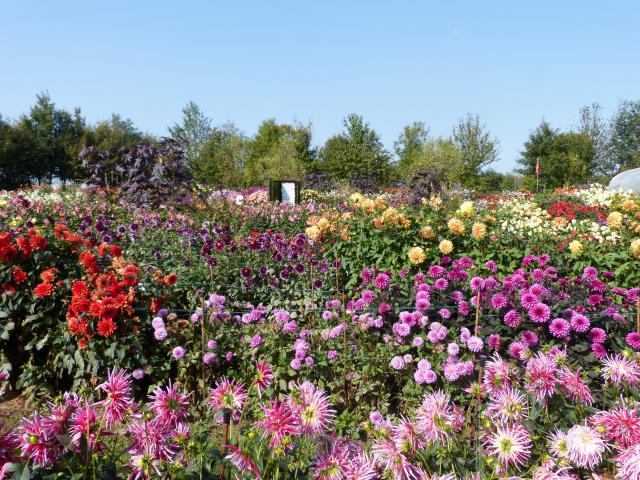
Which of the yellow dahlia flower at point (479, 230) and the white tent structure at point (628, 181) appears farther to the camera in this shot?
the white tent structure at point (628, 181)

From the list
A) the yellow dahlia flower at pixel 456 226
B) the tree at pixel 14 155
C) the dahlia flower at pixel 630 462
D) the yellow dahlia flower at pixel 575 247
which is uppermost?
the tree at pixel 14 155

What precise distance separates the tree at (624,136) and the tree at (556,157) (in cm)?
1353

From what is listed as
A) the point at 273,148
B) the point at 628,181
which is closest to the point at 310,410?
the point at 628,181

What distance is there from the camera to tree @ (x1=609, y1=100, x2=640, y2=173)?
41.0m

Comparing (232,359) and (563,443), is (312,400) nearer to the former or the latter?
(563,443)

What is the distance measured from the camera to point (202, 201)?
8.30 metres

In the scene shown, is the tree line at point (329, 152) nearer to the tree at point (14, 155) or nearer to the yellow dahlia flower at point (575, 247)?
the tree at point (14, 155)

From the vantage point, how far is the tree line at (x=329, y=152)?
24.9 meters

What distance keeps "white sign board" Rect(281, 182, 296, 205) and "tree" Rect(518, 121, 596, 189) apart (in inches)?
673

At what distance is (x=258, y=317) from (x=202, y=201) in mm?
5435

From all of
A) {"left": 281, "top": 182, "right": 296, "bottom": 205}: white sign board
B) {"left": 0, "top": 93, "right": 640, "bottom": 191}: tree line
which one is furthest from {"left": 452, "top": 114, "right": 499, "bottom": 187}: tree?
{"left": 281, "top": 182, "right": 296, "bottom": 205}: white sign board

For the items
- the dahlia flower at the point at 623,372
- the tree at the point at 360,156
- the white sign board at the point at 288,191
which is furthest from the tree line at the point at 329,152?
the dahlia flower at the point at 623,372

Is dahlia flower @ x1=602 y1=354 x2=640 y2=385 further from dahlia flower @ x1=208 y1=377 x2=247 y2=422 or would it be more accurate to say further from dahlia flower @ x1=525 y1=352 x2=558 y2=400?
dahlia flower @ x1=208 y1=377 x2=247 y2=422

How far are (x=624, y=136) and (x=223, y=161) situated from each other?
32.1m
